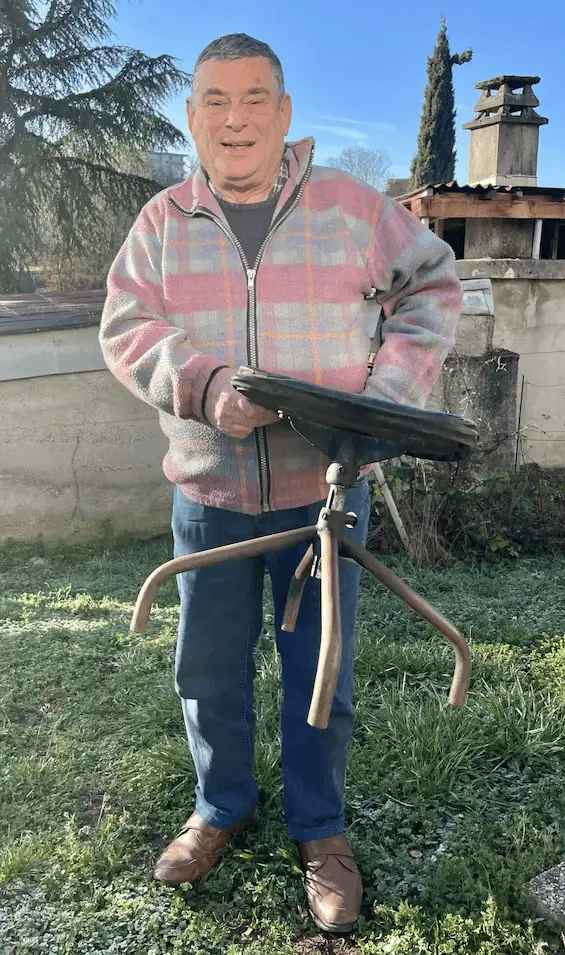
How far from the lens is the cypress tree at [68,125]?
10.6 meters

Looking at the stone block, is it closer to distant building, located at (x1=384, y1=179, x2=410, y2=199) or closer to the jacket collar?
the jacket collar

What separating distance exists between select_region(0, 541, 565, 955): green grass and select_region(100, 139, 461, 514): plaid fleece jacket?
113 centimetres

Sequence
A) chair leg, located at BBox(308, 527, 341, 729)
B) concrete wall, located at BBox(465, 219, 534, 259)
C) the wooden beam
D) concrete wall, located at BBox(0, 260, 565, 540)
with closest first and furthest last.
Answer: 1. chair leg, located at BBox(308, 527, 341, 729)
2. concrete wall, located at BBox(0, 260, 565, 540)
3. the wooden beam
4. concrete wall, located at BBox(465, 219, 534, 259)

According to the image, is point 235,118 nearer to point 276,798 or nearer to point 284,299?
point 284,299

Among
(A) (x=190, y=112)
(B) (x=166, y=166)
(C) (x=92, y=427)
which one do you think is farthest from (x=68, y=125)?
(A) (x=190, y=112)

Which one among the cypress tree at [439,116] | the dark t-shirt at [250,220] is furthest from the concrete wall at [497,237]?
the cypress tree at [439,116]

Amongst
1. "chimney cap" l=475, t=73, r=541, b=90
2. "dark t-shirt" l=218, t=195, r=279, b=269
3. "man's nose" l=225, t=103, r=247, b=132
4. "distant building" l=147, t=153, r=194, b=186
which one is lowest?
"dark t-shirt" l=218, t=195, r=279, b=269

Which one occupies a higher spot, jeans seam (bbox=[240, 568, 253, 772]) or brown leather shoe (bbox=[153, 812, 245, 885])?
jeans seam (bbox=[240, 568, 253, 772])

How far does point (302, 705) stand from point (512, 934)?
0.77m

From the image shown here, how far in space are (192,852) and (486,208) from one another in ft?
26.2

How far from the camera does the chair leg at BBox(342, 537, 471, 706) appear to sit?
129 cm

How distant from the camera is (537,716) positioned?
9.15ft

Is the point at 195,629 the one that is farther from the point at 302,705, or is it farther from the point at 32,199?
the point at 32,199

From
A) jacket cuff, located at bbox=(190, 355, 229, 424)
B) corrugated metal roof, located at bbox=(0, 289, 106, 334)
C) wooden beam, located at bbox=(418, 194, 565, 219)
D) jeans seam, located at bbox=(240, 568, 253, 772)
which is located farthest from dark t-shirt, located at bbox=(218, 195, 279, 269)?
wooden beam, located at bbox=(418, 194, 565, 219)
